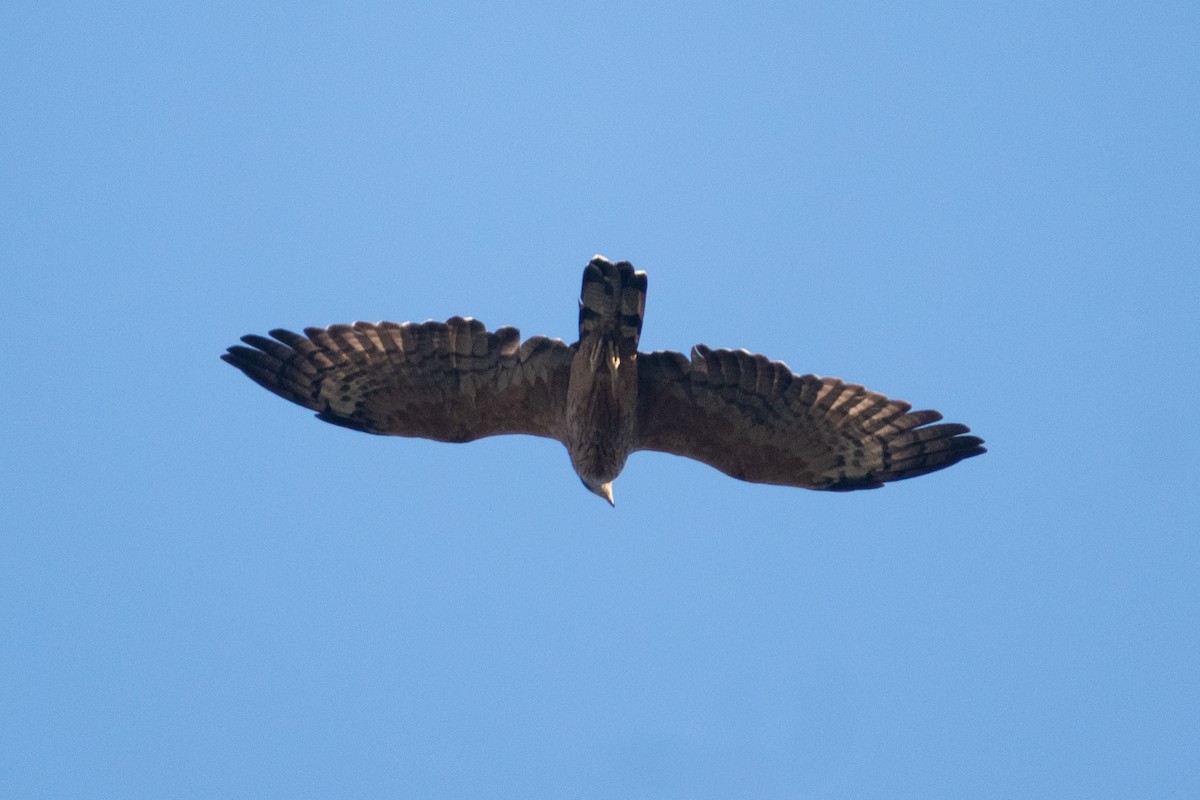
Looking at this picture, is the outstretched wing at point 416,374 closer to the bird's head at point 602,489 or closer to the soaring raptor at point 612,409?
the soaring raptor at point 612,409

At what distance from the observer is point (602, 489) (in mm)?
9211

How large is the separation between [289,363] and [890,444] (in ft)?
14.8

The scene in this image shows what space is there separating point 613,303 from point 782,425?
157 cm

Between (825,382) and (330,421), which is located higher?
(825,382)

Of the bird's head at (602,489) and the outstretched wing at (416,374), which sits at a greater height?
the outstretched wing at (416,374)

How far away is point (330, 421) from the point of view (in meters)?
9.30

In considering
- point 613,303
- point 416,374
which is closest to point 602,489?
point 613,303

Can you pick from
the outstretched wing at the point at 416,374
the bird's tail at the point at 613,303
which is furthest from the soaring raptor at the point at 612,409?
the bird's tail at the point at 613,303

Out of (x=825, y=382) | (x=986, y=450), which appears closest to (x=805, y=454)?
(x=825, y=382)

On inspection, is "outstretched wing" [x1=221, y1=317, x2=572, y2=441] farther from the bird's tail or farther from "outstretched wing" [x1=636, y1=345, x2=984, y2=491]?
"outstretched wing" [x1=636, y1=345, x2=984, y2=491]

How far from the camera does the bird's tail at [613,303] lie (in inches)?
349

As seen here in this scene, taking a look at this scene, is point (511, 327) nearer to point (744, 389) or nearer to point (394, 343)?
point (394, 343)

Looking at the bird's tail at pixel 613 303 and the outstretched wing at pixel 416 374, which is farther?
the outstretched wing at pixel 416 374

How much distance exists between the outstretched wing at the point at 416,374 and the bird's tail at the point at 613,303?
1.23 ft
